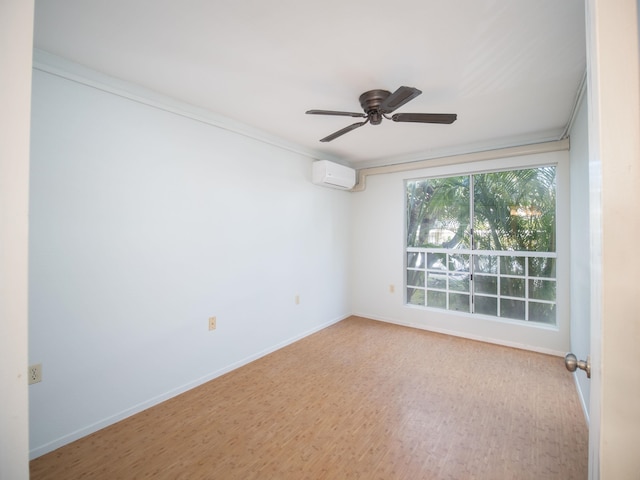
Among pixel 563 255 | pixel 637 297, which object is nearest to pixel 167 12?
pixel 637 297

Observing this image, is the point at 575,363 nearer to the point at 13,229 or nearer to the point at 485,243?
the point at 13,229

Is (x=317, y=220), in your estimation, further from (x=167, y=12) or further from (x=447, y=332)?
(x=167, y=12)

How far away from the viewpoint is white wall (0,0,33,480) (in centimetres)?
47

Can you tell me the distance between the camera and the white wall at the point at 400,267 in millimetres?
3131

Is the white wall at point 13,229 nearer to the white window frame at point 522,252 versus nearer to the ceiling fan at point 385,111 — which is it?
the ceiling fan at point 385,111

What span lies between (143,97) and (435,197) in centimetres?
356

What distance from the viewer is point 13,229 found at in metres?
0.48

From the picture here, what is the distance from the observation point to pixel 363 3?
140 centimetres

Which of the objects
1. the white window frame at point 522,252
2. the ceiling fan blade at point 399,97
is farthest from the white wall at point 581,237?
the ceiling fan blade at point 399,97

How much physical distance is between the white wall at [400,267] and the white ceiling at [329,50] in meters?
0.99

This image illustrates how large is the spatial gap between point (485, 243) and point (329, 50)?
3070 mm

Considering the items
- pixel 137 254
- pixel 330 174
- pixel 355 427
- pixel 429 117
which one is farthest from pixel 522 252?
pixel 137 254

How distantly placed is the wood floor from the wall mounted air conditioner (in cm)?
220

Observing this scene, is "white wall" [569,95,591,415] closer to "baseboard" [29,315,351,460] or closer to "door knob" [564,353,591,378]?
"door knob" [564,353,591,378]
